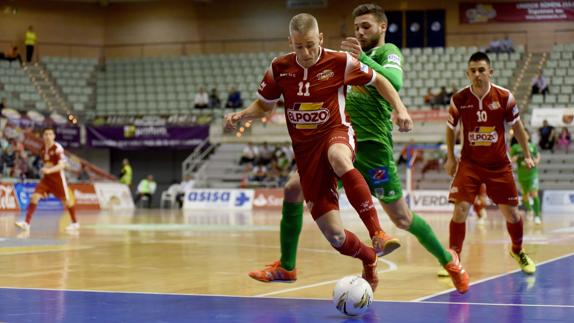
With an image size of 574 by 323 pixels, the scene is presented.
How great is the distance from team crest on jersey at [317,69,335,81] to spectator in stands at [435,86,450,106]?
26.9 metres

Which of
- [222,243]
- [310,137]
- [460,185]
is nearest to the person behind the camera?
[310,137]

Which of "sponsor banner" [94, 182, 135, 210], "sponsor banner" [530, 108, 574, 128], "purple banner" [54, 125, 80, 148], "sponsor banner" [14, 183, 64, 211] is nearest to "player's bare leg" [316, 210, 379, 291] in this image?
"sponsor banner" [14, 183, 64, 211]

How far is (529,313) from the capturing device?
6.40 meters

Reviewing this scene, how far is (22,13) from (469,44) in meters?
19.7

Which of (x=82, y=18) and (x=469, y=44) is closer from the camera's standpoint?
(x=469, y=44)

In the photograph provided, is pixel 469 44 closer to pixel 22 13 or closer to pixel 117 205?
pixel 117 205

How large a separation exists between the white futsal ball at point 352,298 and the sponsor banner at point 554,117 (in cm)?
2504

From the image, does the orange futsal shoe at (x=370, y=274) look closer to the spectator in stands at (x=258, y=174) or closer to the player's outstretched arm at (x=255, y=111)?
the player's outstretched arm at (x=255, y=111)

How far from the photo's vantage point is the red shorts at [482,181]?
9398 millimetres

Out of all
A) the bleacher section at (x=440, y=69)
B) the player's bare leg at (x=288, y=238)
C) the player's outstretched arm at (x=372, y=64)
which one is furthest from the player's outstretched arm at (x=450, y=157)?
the bleacher section at (x=440, y=69)

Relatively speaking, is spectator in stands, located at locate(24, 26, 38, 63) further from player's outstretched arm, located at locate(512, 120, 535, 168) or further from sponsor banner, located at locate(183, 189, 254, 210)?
player's outstretched arm, located at locate(512, 120, 535, 168)

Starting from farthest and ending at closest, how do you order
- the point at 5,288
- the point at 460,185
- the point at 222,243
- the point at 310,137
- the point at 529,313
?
the point at 222,243 < the point at 460,185 < the point at 5,288 < the point at 310,137 < the point at 529,313

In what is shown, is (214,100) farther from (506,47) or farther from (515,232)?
(515,232)

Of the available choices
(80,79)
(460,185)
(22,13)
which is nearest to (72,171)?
(80,79)
